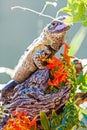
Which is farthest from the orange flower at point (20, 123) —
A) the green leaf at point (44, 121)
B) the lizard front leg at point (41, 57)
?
the lizard front leg at point (41, 57)

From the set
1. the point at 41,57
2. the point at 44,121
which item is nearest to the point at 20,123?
the point at 44,121

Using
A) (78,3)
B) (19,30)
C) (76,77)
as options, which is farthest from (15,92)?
(19,30)

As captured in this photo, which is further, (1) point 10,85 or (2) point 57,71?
(1) point 10,85

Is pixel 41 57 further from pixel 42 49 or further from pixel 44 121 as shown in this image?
pixel 44 121

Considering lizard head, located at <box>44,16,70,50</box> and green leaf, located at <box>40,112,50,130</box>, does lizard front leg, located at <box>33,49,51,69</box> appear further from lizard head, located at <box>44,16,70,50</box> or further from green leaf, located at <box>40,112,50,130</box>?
green leaf, located at <box>40,112,50,130</box>

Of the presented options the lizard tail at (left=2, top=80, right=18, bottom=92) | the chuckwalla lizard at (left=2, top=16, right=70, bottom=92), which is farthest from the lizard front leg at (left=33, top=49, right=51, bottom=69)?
the lizard tail at (left=2, top=80, right=18, bottom=92)

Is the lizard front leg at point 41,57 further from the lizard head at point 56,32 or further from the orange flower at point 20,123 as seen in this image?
the orange flower at point 20,123

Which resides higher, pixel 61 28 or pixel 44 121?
pixel 61 28
